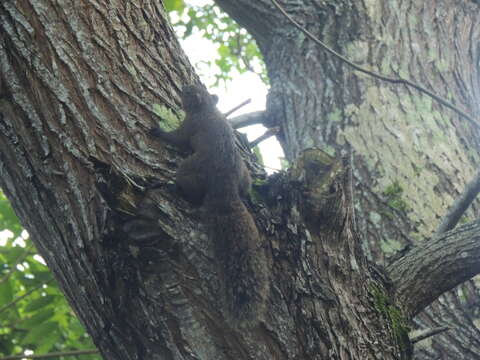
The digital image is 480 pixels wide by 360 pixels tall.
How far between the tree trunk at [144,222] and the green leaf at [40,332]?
1.68 meters

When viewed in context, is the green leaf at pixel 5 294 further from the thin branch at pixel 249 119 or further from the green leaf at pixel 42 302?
the thin branch at pixel 249 119

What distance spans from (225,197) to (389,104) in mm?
1700

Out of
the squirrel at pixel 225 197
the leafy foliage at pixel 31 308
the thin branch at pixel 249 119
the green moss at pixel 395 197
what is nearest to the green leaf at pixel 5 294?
the leafy foliage at pixel 31 308

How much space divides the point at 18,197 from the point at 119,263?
548 millimetres

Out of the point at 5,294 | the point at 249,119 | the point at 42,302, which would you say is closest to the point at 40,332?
the point at 42,302

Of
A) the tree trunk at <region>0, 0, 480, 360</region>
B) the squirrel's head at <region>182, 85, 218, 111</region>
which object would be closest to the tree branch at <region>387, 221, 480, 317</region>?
the tree trunk at <region>0, 0, 480, 360</region>

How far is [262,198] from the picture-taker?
2621 mm

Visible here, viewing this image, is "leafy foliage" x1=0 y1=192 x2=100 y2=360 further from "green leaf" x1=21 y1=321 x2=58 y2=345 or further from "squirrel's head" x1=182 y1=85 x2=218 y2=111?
"squirrel's head" x1=182 y1=85 x2=218 y2=111

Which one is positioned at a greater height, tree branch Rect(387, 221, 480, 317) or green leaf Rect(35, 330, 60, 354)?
green leaf Rect(35, 330, 60, 354)

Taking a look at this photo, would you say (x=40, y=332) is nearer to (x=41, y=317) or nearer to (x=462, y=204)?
(x=41, y=317)

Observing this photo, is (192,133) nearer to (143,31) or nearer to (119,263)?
(143,31)

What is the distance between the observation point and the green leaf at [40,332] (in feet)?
12.8

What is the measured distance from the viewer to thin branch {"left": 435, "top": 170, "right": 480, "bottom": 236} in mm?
2730

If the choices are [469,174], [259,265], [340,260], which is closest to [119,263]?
[259,265]
